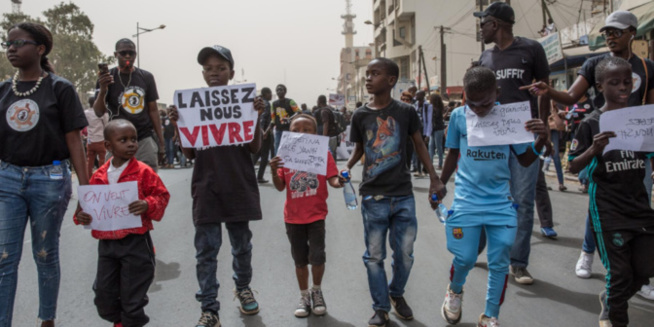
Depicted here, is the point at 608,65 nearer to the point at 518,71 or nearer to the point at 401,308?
the point at 518,71

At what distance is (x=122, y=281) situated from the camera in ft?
10.6

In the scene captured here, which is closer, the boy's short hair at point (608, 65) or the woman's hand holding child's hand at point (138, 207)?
the woman's hand holding child's hand at point (138, 207)

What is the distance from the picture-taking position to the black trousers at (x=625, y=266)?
127 inches

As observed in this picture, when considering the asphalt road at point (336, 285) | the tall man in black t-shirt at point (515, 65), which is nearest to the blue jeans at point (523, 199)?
the tall man in black t-shirt at point (515, 65)

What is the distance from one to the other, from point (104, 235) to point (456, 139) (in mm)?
2449

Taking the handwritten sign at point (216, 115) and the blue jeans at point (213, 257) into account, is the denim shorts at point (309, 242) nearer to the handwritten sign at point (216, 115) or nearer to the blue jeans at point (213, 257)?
the blue jeans at point (213, 257)

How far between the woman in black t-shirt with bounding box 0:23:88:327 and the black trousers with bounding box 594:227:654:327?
3435mm

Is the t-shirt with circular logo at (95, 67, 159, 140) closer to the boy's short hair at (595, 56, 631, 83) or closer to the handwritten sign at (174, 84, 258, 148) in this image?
the handwritten sign at (174, 84, 258, 148)

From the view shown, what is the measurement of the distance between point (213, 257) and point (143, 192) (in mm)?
745

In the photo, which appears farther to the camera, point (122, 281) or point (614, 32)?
point (614, 32)

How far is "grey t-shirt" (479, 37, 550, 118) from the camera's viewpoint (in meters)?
4.30

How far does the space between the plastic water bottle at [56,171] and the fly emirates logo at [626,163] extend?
3.64 metres

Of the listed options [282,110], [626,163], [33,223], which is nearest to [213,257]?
[33,223]

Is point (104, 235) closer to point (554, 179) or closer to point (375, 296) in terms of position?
point (375, 296)
